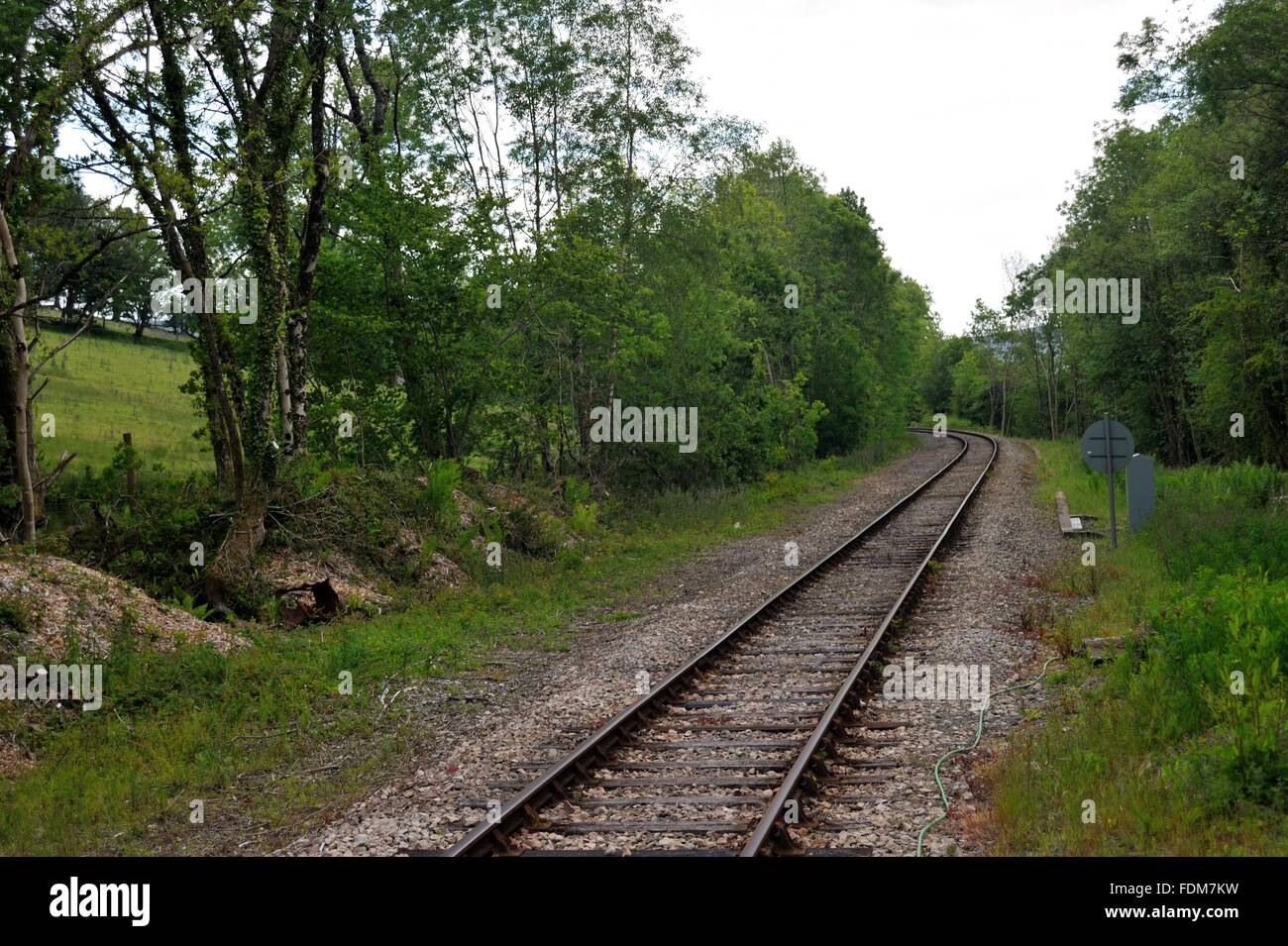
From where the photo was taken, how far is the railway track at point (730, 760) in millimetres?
6152

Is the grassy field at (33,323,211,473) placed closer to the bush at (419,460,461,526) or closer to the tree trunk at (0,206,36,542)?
the tree trunk at (0,206,36,542)

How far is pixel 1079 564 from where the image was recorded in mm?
15750

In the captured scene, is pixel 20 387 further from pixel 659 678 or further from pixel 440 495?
pixel 659 678

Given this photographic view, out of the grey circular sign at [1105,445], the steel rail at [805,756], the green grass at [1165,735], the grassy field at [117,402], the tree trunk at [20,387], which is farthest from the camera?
the grassy field at [117,402]

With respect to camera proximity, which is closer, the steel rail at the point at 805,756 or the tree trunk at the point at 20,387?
the steel rail at the point at 805,756

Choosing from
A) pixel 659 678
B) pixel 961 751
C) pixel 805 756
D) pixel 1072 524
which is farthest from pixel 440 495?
pixel 1072 524

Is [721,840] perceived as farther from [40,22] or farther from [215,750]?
[40,22]

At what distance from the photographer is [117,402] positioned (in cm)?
3628

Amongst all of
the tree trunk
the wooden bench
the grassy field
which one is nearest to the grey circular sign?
the wooden bench

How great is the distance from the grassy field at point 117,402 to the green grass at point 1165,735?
15.2 m

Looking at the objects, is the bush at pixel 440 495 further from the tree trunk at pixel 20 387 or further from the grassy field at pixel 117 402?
the tree trunk at pixel 20 387

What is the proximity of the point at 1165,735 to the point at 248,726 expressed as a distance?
757 cm

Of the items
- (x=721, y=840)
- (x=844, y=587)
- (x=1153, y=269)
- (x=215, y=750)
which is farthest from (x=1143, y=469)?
(x=1153, y=269)

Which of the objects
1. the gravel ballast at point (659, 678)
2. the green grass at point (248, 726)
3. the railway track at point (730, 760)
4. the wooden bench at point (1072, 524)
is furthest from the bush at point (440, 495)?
the wooden bench at point (1072, 524)
